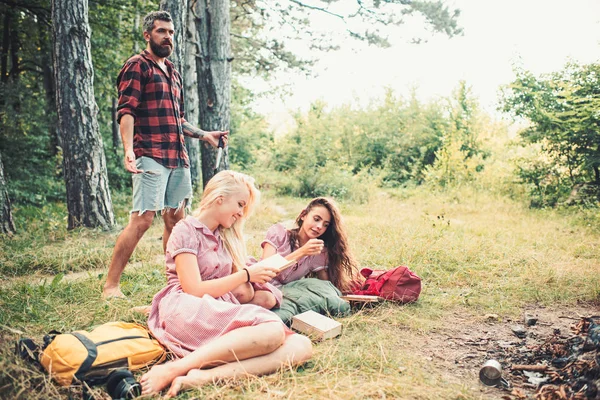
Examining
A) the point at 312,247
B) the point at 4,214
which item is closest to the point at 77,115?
the point at 4,214

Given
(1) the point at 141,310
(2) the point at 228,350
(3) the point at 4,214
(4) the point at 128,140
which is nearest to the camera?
(2) the point at 228,350

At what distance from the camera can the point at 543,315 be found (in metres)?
3.31

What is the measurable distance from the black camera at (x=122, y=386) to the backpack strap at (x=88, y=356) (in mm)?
108

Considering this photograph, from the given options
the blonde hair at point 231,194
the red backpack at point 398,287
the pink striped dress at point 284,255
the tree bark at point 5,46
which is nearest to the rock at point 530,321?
the red backpack at point 398,287

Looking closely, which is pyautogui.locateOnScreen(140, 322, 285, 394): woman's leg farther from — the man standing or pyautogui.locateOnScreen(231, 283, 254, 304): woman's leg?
the man standing

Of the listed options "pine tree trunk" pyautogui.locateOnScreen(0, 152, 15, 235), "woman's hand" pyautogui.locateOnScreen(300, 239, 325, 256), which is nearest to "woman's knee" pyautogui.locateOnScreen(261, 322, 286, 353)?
"woman's hand" pyautogui.locateOnScreen(300, 239, 325, 256)

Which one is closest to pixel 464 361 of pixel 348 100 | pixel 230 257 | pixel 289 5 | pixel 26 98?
pixel 230 257

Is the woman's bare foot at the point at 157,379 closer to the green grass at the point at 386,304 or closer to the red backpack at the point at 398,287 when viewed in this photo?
the green grass at the point at 386,304

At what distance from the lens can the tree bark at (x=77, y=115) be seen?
5.25 metres

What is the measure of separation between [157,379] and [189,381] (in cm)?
14

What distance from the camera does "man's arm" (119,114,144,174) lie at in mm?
3186

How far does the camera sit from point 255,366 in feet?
7.11

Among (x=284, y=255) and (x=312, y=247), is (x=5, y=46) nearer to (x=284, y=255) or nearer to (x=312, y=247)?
(x=284, y=255)

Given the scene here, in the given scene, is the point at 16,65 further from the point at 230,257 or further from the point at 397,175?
the point at 230,257
